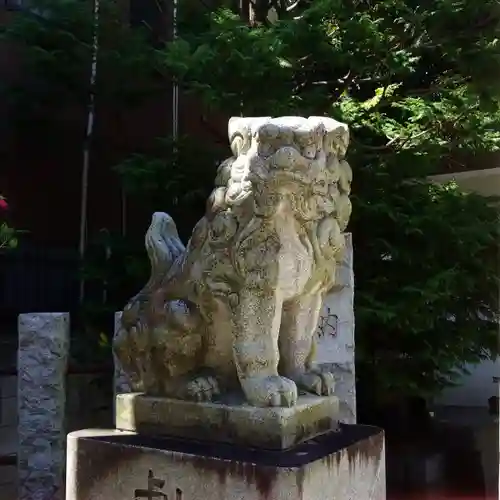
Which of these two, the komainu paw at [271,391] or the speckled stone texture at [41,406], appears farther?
the speckled stone texture at [41,406]

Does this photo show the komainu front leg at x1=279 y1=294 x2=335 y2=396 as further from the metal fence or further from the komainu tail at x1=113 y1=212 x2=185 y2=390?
the metal fence

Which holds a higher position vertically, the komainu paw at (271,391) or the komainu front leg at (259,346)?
the komainu front leg at (259,346)

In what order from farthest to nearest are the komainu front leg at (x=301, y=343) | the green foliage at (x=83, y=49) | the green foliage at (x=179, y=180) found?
1. the green foliage at (x=83, y=49)
2. the green foliage at (x=179, y=180)
3. the komainu front leg at (x=301, y=343)

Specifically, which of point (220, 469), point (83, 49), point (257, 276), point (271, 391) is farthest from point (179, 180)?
point (220, 469)

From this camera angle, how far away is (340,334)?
4422mm

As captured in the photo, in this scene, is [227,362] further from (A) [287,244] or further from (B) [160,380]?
(A) [287,244]

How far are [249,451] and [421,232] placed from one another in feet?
11.1

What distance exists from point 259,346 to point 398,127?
3507 mm

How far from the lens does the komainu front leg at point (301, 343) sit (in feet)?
8.57

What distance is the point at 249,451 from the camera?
2.39 m

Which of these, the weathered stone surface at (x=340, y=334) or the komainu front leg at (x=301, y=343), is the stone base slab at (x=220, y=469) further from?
the weathered stone surface at (x=340, y=334)

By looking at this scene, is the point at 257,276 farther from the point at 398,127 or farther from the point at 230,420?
the point at 398,127

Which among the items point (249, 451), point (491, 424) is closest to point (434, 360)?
point (491, 424)

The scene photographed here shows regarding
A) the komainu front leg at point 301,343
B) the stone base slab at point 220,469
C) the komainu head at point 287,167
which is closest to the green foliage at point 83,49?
the komainu head at point 287,167
